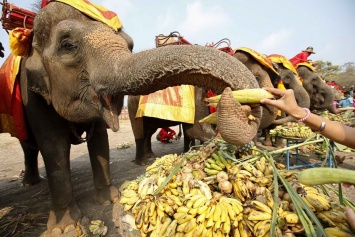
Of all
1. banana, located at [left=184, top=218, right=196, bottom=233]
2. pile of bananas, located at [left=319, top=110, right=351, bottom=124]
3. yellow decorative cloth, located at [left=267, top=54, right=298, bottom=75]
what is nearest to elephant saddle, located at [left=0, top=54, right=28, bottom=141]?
banana, located at [left=184, top=218, right=196, bottom=233]

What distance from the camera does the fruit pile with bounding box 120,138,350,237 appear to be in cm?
149

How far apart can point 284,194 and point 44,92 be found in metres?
2.57

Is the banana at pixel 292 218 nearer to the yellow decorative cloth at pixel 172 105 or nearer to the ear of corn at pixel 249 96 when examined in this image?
the ear of corn at pixel 249 96

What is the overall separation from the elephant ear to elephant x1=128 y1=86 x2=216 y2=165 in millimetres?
2826

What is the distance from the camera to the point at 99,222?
10.5 ft

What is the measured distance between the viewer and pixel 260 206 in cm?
154

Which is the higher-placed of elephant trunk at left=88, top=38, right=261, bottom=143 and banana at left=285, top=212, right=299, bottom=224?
elephant trunk at left=88, top=38, right=261, bottom=143

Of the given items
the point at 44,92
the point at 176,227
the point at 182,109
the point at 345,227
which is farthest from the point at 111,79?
the point at 182,109

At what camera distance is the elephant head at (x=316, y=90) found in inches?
296

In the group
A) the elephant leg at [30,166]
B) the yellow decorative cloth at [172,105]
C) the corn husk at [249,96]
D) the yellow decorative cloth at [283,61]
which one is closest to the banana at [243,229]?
the corn husk at [249,96]

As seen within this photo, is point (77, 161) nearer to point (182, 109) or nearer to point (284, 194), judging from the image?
point (182, 109)

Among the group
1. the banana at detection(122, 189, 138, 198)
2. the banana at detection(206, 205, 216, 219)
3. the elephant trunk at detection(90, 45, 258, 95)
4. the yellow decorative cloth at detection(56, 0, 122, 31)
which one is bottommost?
the banana at detection(122, 189, 138, 198)

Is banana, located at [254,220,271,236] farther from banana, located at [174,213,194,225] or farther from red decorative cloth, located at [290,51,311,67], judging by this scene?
red decorative cloth, located at [290,51,311,67]

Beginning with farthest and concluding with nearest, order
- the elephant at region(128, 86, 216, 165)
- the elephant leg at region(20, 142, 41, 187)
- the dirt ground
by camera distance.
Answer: the elephant at region(128, 86, 216, 165), the elephant leg at region(20, 142, 41, 187), the dirt ground
